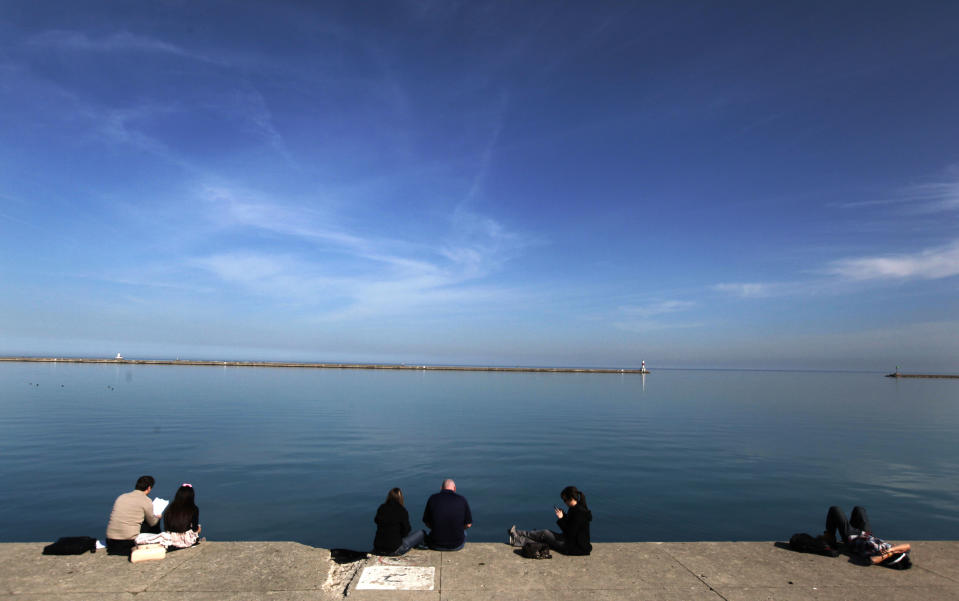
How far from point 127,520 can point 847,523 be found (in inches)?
551

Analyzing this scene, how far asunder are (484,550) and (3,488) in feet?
63.5

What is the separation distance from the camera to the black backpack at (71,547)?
31.3 feet

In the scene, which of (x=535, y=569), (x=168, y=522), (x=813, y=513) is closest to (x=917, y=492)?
(x=813, y=513)

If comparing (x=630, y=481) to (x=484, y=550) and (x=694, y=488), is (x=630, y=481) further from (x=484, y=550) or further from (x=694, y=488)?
(x=484, y=550)

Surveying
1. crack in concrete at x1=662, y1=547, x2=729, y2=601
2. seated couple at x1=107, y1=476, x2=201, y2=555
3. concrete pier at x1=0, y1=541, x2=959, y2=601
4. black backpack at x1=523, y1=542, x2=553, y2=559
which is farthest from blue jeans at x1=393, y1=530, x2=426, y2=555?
crack in concrete at x1=662, y1=547, x2=729, y2=601

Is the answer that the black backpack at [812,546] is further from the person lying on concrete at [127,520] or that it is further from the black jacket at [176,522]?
the person lying on concrete at [127,520]

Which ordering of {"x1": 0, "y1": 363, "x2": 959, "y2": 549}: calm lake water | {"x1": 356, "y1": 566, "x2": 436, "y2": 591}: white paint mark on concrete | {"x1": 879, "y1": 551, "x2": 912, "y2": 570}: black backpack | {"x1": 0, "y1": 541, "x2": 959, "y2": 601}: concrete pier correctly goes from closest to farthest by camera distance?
{"x1": 0, "y1": 541, "x2": 959, "y2": 601}: concrete pier < {"x1": 356, "y1": 566, "x2": 436, "y2": 591}: white paint mark on concrete < {"x1": 879, "y1": 551, "x2": 912, "y2": 570}: black backpack < {"x1": 0, "y1": 363, "x2": 959, "y2": 549}: calm lake water

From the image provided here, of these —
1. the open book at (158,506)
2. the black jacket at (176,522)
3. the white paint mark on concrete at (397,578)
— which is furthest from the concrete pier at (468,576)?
the open book at (158,506)

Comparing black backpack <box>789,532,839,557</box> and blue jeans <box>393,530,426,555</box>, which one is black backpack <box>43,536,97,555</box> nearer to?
blue jeans <box>393,530,426,555</box>

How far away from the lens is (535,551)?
10055 mm

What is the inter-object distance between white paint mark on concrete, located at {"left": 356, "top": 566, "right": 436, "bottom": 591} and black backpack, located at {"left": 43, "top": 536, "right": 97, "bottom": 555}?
5.10 m

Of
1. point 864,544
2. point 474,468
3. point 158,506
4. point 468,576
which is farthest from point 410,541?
point 474,468

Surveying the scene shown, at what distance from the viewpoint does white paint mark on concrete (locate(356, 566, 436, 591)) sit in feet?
28.5

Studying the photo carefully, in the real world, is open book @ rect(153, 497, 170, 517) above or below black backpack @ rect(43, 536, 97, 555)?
above
